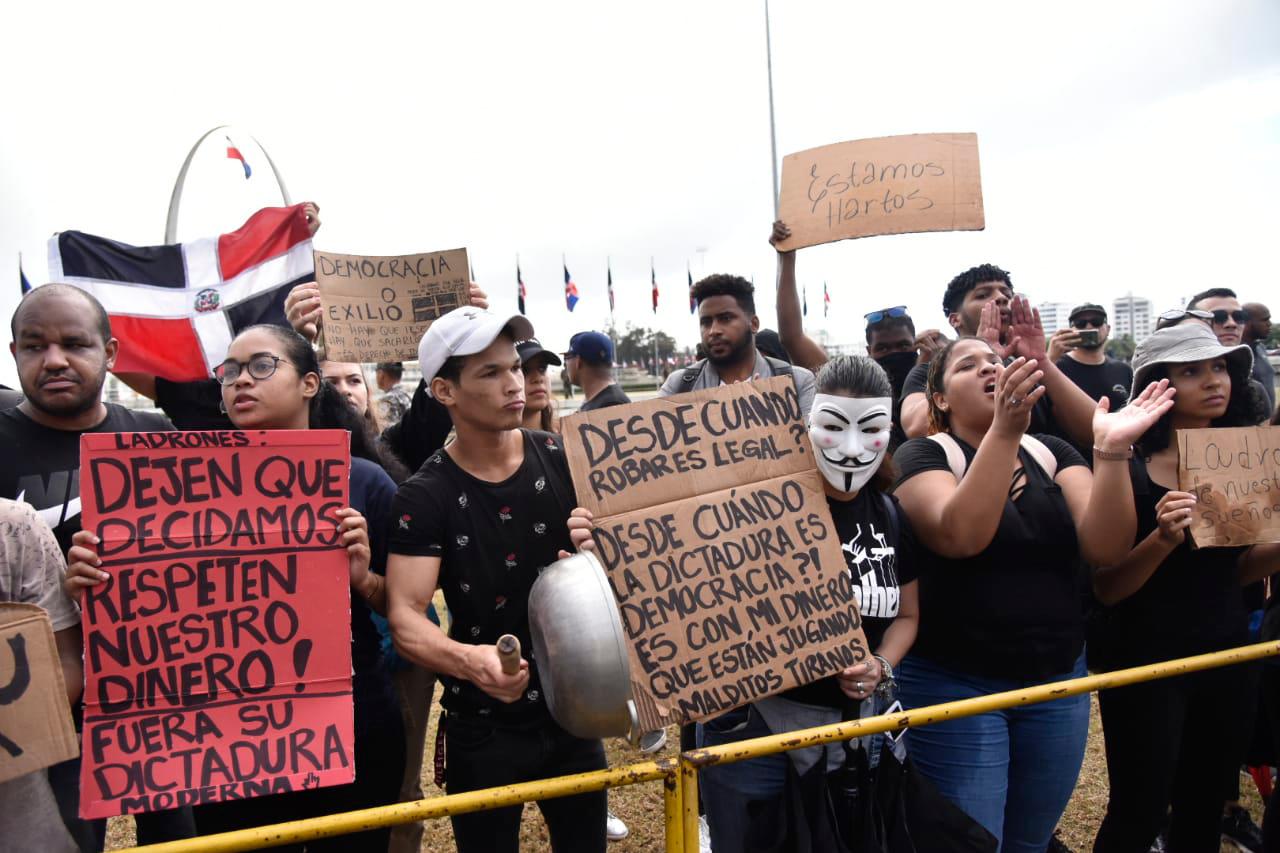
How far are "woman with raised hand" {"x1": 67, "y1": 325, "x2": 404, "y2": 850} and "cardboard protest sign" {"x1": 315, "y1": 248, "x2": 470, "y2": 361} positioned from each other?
38.6 inches

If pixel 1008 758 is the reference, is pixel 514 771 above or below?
above

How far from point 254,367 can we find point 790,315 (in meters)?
2.87

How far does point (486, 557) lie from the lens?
8.23 ft

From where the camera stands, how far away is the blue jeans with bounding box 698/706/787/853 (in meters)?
2.56

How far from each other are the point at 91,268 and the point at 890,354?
4.92 m

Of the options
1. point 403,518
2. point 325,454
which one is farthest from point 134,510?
point 403,518

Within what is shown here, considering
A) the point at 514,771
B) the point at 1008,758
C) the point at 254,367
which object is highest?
the point at 254,367

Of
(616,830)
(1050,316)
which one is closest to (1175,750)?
(616,830)

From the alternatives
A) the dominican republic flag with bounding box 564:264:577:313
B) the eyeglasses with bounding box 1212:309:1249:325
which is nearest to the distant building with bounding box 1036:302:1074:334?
the eyeglasses with bounding box 1212:309:1249:325

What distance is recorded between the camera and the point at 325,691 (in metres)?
2.27

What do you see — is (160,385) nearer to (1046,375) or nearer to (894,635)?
(894,635)

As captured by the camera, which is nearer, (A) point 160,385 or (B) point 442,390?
(B) point 442,390

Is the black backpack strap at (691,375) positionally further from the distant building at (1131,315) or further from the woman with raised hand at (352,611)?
the distant building at (1131,315)

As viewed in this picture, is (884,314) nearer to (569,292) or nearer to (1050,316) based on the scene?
(569,292)
